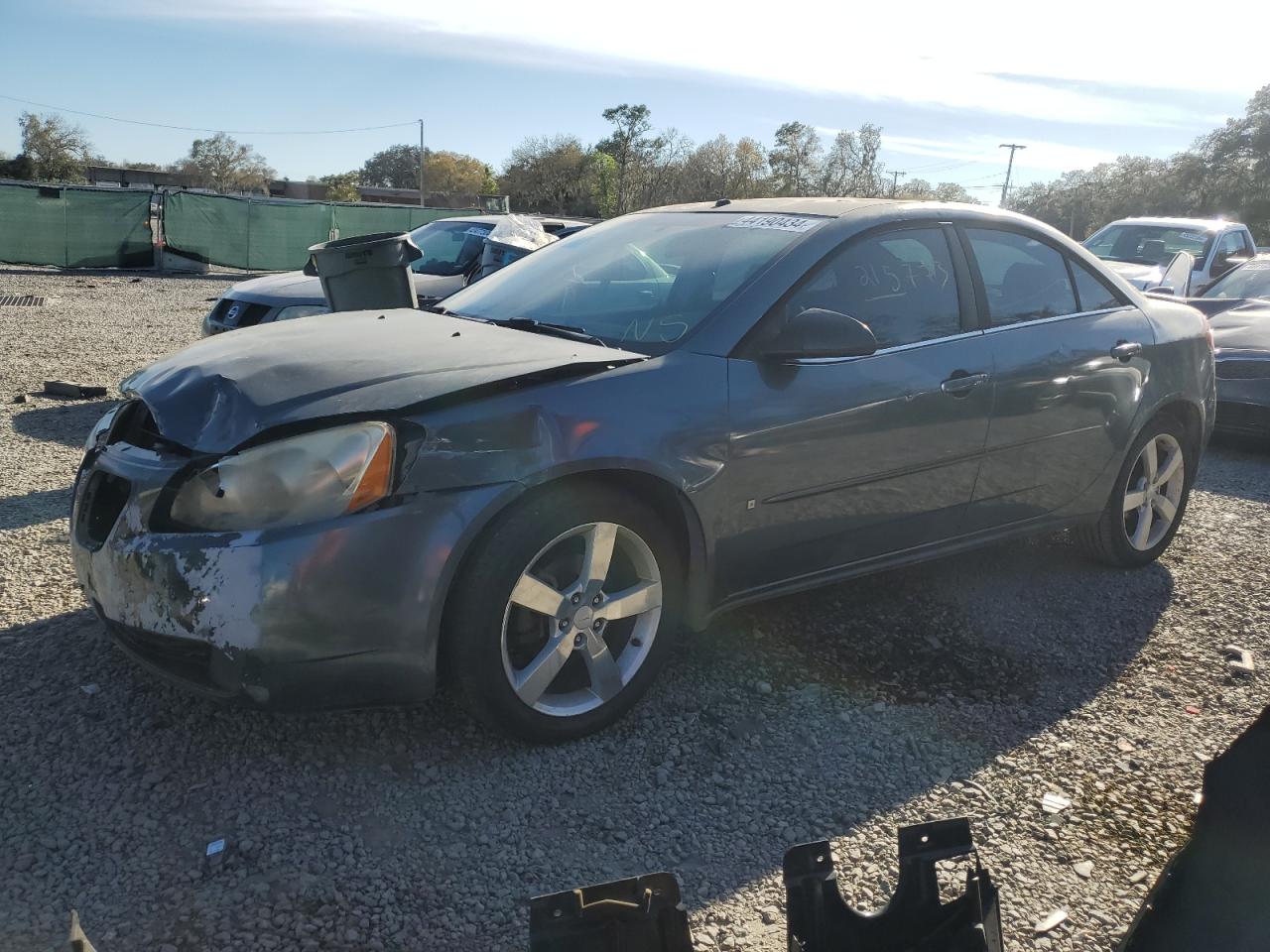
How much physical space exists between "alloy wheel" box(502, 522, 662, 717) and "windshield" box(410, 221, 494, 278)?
6602 millimetres

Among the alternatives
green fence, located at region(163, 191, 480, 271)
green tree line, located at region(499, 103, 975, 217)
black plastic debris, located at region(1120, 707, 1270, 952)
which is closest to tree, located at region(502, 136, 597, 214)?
green tree line, located at region(499, 103, 975, 217)

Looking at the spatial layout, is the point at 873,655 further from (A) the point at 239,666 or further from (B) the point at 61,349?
(B) the point at 61,349

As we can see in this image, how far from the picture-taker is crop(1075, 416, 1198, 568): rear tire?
476 cm

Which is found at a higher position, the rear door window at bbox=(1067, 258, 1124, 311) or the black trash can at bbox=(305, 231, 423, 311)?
the rear door window at bbox=(1067, 258, 1124, 311)

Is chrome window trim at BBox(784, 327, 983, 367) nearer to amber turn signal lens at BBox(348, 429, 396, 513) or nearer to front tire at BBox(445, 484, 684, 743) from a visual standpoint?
front tire at BBox(445, 484, 684, 743)

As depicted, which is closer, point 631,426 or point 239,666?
point 239,666

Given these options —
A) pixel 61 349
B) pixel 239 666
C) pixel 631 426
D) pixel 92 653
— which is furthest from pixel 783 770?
pixel 61 349

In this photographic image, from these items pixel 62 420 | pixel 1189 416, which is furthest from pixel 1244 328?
pixel 62 420

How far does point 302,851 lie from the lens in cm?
258

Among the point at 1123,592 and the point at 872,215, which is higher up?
A: the point at 872,215

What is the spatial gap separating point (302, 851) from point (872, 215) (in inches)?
111

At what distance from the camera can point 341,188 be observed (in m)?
94.3

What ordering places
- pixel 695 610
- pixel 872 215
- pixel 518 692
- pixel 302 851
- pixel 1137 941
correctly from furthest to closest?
pixel 872 215 → pixel 695 610 → pixel 518 692 → pixel 302 851 → pixel 1137 941

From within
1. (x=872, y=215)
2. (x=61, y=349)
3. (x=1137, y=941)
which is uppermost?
(x=872, y=215)
